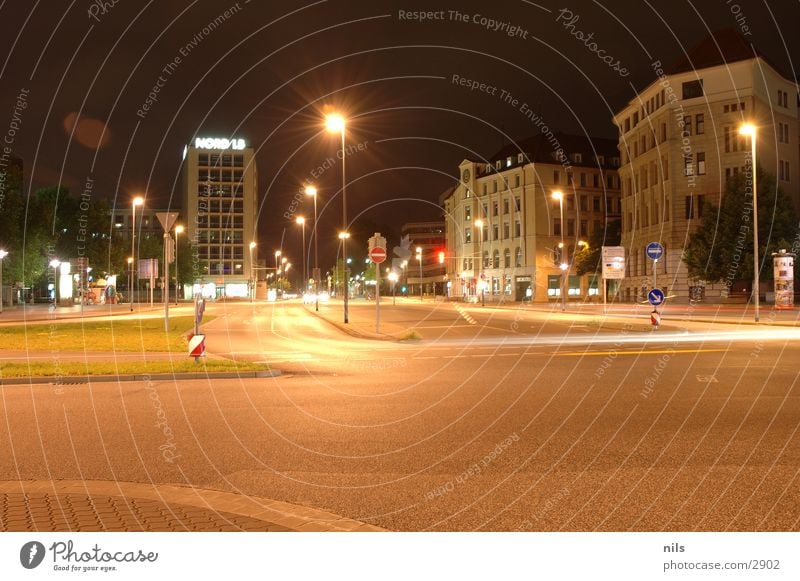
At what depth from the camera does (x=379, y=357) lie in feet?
71.8

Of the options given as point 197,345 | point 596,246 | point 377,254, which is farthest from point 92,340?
point 596,246

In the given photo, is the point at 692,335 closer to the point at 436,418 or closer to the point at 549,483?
the point at 436,418

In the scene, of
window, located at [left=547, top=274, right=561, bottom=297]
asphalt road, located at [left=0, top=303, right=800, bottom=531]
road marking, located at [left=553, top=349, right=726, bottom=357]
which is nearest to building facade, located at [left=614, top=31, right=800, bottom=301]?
window, located at [left=547, top=274, right=561, bottom=297]

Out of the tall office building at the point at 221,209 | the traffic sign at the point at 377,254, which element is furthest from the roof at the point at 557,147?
the traffic sign at the point at 377,254

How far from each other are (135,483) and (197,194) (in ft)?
477

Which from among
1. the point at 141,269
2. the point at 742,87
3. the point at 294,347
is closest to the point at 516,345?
the point at 294,347

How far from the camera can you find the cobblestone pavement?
559 centimetres

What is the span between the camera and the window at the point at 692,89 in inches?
2798

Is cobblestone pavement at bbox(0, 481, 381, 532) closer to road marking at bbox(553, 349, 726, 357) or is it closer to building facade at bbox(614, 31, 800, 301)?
road marking at bbox(553, 349, 726, 357)

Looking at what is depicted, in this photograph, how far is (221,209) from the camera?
147125 mm

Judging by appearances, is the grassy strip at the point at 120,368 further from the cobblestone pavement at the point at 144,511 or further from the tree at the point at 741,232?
the tree at the point at 741,232

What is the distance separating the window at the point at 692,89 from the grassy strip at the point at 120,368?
65146mm

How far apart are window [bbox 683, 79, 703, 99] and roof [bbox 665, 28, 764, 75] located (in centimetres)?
135

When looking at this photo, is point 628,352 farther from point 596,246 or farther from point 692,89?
point 596,246
